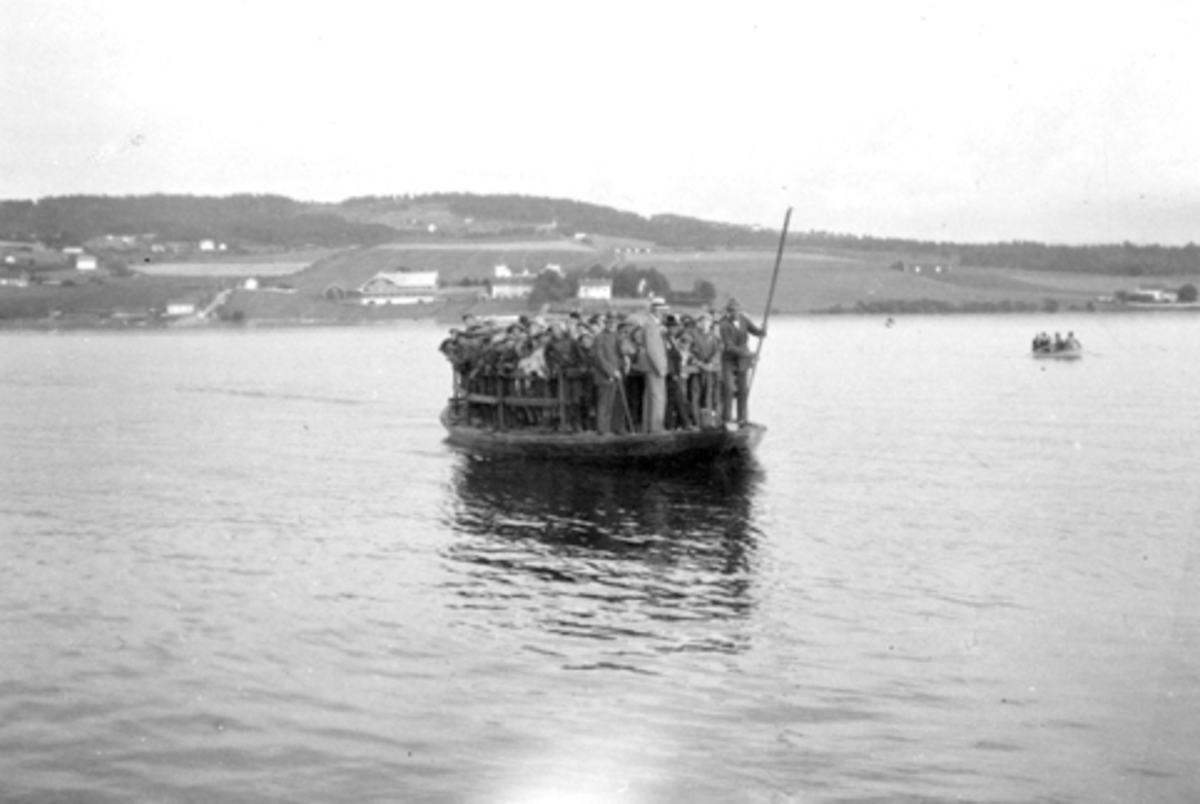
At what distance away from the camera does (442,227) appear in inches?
5517

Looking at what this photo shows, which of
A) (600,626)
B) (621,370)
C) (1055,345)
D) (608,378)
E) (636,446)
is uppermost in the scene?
(621,370)

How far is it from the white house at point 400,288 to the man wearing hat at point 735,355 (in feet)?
266

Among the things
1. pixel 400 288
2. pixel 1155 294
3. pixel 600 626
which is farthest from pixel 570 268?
pixel 600 626

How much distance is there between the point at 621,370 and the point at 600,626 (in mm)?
11313

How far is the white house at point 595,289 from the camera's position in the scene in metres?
84.7

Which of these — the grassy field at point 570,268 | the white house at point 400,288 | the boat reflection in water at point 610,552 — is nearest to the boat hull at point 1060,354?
the grassy field at point 570,268

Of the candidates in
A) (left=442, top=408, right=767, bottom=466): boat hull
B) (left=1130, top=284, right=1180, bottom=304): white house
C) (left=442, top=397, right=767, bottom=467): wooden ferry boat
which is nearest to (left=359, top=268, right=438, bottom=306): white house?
(left=1130, top=284, right=1180, bottom=304): white house

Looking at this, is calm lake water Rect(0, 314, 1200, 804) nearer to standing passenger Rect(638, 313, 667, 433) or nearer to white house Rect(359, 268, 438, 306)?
standing passenger Rect(638, 313, 667, 433)

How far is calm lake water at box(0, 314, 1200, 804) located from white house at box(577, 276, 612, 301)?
5405cm

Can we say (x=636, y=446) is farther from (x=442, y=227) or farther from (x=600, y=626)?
(x=442, y=227)

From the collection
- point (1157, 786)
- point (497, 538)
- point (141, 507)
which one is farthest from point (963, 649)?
point (141, 507)

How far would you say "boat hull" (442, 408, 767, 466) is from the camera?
968 inches

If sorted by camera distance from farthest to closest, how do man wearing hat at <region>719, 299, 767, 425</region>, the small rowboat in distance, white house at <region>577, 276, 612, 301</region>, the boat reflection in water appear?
white house at <region>577, 276, 612, 301</region> < the small rowboat in distance < man wearing hat at <region>719, 299, 767, 425</region> < the boat reflection in water

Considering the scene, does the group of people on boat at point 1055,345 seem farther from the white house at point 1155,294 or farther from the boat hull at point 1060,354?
the white house at point 1155,294
